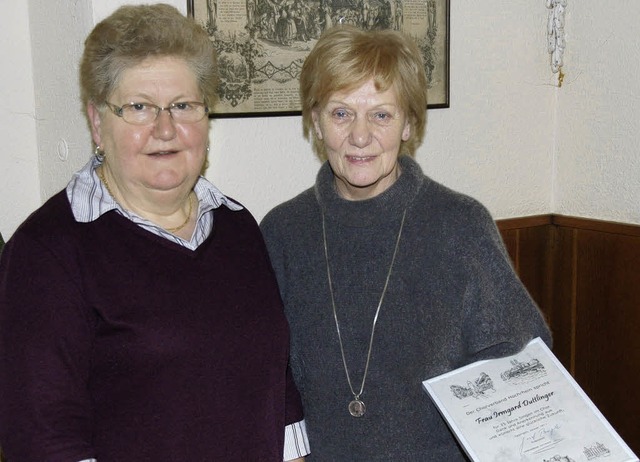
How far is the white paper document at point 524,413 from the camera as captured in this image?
1.64 m

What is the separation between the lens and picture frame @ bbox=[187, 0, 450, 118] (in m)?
2.17

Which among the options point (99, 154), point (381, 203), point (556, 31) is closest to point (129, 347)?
point (99, 154)

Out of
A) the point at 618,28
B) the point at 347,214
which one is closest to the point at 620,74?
the point at 618,28

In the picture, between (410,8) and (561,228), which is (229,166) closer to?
(410,8)

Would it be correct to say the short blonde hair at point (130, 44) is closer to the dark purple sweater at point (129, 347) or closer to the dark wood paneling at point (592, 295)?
the dark purple sweater at point (129, 347)

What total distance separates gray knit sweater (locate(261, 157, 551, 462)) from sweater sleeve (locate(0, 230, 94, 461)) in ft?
1.95

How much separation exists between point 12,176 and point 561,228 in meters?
1.92

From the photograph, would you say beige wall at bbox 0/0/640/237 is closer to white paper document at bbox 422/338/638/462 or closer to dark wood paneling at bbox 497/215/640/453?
dark wood paneling at bbox 497/215/640/453

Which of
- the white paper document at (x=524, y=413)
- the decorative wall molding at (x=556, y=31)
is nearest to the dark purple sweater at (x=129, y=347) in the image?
the white paper document at (x=524, y=413)

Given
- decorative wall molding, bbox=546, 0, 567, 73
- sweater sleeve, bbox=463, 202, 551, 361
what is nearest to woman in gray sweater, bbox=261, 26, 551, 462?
sweater sleeve, bbox=463, 202, 551, 361

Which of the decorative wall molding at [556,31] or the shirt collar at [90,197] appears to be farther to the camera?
the decorative wall molding at [556,31]

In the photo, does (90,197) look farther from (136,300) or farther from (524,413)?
(524,413)

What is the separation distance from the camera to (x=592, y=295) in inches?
112

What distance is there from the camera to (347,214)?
1.88 m
